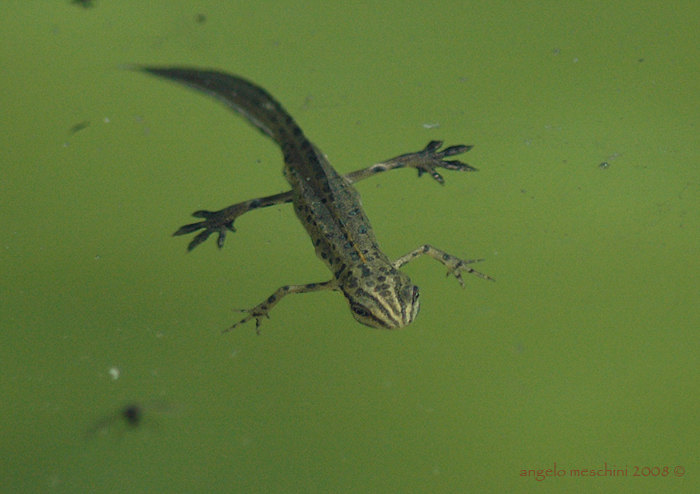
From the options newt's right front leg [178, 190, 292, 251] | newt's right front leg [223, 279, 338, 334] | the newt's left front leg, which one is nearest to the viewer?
newt's right front leg [223, 279, 338, 334]

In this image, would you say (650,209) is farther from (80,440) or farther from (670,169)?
(80,440)

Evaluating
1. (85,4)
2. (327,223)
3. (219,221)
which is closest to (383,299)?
(327,223)

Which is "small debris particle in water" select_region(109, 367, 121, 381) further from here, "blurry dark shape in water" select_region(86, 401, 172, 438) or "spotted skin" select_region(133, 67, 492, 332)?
"spotted skin" select_region(133, 67, 492, 332)

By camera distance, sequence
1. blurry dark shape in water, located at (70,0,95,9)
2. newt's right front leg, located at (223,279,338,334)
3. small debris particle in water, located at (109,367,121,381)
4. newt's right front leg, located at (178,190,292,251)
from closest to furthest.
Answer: small debris particle in water, located at (109,367,121,381), newt's right front leg, located at (223,279,338,334), newt's right front leg, located at (178,190,292,251), blurry dark shape in water, located at (70,0,95,9)

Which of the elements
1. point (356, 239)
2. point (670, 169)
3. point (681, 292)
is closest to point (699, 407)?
point (681, 292)

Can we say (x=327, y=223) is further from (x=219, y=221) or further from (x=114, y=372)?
(x=114, y=372)

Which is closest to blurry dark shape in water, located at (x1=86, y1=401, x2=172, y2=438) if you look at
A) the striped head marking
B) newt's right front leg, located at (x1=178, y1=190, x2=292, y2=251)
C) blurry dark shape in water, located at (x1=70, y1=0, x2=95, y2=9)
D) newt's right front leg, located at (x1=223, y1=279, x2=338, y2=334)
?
newt's right front leg, located at (x1=223, y1=279, x2=338, y2=334)

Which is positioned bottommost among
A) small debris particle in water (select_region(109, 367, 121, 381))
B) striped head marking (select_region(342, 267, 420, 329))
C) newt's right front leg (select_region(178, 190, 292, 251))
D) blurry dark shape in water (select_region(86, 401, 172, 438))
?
blurry dark shape in water (select_region(86, 401, 172, 438))
